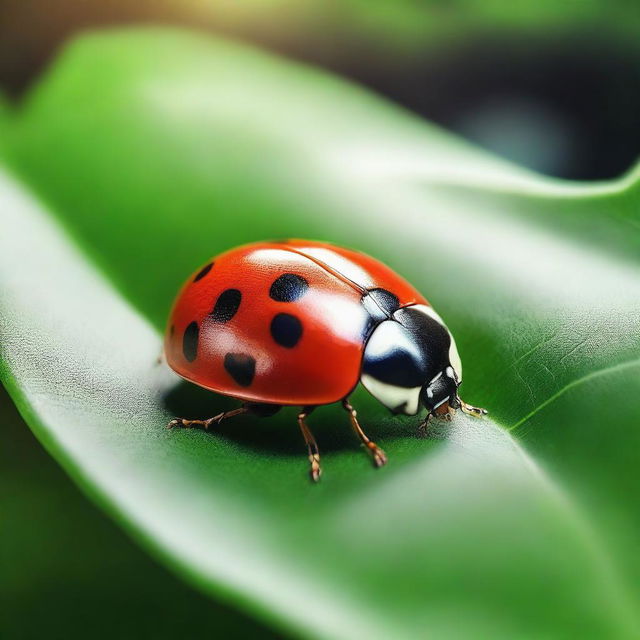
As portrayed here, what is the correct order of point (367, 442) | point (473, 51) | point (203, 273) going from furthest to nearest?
point (473, 51)
point (203, 273)
point (367, 442)

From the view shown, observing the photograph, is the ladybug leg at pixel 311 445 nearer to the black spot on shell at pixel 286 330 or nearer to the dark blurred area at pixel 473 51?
the black spot on shell at pixel 286 330

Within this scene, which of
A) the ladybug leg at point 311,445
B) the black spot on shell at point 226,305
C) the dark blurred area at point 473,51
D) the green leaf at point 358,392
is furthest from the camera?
the dark blurred area at point 473,51

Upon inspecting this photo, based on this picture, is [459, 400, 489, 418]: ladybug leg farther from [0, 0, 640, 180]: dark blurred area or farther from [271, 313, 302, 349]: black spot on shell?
[0, 0, 640, 180]: dark blurred area

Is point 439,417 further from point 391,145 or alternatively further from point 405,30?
point 405,30

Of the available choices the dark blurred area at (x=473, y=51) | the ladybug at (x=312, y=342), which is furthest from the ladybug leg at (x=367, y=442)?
the dark blurred area at (x=473, y=51)

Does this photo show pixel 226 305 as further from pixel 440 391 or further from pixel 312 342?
pixel 440 391

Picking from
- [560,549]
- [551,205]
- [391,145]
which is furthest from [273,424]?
[391,145]

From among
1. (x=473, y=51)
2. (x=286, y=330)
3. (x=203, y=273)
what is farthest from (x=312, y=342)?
(x=473, y=51)
